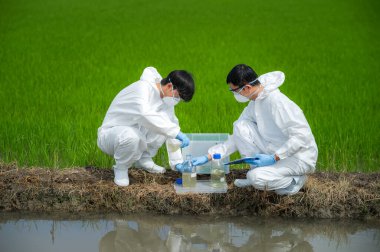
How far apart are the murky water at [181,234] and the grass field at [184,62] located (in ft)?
4.26

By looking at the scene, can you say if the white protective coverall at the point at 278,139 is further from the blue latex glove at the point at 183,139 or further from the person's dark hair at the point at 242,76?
the blue latex glove at the point at 183,139

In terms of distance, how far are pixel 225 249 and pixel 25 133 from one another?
3.40 meters

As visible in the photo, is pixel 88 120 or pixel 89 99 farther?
pixel 89 99

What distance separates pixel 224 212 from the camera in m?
5.47

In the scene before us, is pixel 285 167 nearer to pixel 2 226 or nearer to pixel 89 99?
pixel 2 226

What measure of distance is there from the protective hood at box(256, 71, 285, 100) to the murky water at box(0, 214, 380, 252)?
0.97 meters

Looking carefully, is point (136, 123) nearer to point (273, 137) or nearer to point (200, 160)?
point (200, 160)

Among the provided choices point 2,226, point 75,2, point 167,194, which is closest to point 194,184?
point 167,194

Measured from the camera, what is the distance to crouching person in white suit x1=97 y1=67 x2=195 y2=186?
5.50m

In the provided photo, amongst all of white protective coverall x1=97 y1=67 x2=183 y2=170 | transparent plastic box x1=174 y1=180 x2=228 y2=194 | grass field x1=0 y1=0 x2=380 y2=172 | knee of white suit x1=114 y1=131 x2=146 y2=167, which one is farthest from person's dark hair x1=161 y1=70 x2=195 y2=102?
grass field x1=0 y1=0 x2=380 y2=172

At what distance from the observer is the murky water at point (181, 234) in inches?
189

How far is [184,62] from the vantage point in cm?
1172

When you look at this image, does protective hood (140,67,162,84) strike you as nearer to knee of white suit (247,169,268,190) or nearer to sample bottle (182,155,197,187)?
sample bottle (182,155,197,187)

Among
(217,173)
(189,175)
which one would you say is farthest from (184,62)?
(189,175)
